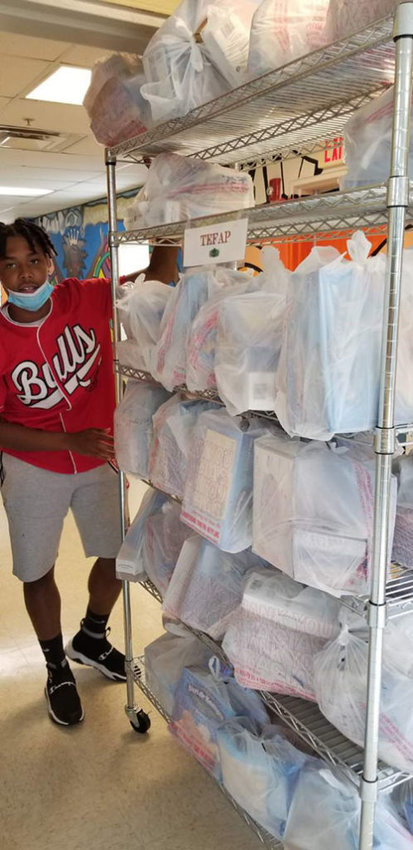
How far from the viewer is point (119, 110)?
6.34 feet

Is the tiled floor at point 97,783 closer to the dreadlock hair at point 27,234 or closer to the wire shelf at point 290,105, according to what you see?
the dreadlock hair at point 27,234

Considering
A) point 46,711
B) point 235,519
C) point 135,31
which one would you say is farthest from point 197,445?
point 46,711

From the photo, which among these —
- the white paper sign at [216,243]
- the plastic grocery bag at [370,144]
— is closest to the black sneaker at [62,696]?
the white paper sign at [216,243]

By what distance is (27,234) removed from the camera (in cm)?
222

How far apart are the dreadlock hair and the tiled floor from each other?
1.55 meters

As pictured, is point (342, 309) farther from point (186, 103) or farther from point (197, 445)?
point (186, 103)

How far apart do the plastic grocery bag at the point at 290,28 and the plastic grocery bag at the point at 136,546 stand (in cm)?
125

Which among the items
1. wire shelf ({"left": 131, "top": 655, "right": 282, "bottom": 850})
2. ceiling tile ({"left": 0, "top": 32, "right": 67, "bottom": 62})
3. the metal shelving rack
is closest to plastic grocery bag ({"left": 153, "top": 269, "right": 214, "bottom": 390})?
the metal shelving rack

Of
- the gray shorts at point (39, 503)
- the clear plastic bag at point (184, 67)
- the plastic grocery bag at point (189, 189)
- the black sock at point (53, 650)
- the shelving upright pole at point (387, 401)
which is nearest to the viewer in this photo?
the shelving upright pole at point (387, 401)

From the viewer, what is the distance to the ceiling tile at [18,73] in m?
3.79

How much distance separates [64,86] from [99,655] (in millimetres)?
3376

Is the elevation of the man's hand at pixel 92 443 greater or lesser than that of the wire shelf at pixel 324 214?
lesser

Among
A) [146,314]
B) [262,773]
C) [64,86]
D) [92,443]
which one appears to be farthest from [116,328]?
[64,86]

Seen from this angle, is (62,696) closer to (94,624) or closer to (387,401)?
(94,624)
